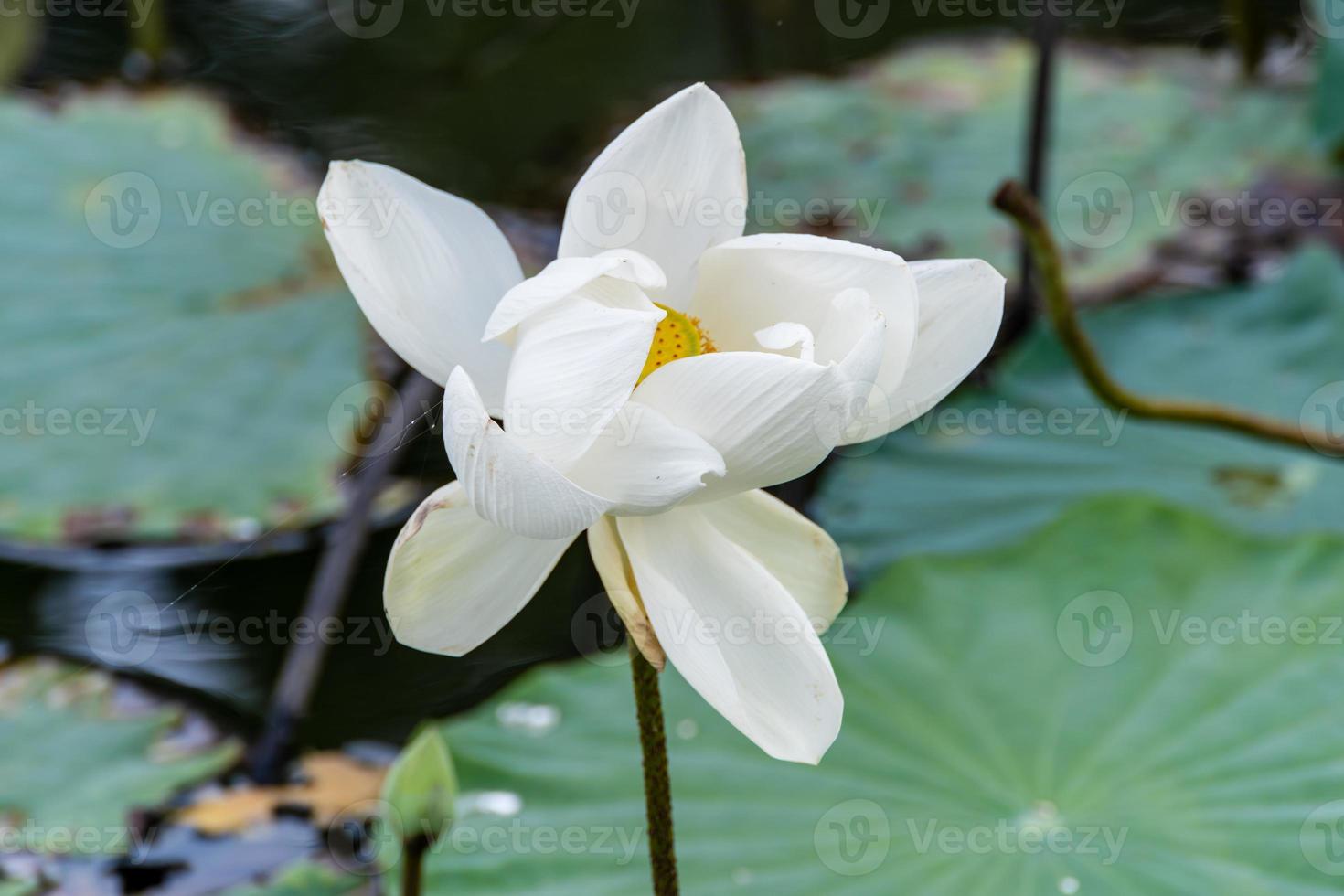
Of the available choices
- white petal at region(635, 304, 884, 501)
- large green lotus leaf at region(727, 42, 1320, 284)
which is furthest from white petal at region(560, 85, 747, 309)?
large green lotus leaf at region(727, 42, 1320, 284)

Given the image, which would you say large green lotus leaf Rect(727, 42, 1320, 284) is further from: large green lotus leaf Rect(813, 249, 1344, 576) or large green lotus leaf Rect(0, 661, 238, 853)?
large green lotus leaf Rect(0, 661, 238, 853)

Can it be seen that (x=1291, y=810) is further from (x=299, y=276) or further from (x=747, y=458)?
(x=299, y=276)

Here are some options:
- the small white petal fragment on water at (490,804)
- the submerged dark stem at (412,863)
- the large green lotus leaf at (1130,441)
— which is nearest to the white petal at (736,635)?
the submerged dark stem at (412,863)

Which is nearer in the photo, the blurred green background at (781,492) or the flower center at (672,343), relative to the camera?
the flower center at (672,343)

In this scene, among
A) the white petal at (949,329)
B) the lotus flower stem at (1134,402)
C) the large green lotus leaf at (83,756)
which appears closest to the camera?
the white petal at (949,329)

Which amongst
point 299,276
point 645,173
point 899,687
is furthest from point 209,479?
point 645,173

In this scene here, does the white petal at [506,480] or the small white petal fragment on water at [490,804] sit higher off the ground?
the white petal at [506,480]

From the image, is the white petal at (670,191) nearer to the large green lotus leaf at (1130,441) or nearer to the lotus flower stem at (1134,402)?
the lotus flower stem at (1134,402)

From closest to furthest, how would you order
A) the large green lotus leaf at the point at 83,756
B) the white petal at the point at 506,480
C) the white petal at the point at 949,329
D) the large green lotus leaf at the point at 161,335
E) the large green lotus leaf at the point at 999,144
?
the white petal at the point at 506,480, the white petal at the point at 949,329, the large green lotus leaf at the point at 83,756, the large green lotus leaf at the point at 161,335, the large green lotus leaf at the point at 999,144
